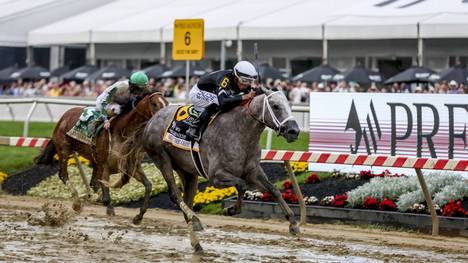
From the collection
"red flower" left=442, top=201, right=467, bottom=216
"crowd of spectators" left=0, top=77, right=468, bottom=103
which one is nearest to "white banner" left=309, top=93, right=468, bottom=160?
"red flower" left=442, top=201, right=467, bottom=216

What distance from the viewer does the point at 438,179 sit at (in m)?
13.5

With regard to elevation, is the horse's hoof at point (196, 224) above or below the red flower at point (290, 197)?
above

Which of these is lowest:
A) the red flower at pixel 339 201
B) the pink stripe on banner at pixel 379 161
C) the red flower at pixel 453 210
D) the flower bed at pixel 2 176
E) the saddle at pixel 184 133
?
the flower bed at pixel 2 176

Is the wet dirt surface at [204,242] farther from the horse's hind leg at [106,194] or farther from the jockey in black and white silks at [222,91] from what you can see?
the jockey in black and white silks at [222,91]

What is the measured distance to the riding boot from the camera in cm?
1116

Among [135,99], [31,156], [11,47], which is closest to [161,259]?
[135,99]

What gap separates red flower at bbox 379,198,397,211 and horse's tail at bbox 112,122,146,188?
2909 millimetres

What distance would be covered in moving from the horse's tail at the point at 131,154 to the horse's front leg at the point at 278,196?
2646 millimetres

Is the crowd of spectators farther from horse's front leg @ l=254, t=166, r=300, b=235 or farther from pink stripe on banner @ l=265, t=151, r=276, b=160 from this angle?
horse's front leg @ l=254, t=166, r=300, b=235

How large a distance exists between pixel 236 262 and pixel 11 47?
3145 centimetres

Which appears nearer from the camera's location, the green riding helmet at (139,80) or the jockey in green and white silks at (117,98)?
the green riding helmet at (139,80)

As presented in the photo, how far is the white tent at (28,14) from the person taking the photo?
38312 mm

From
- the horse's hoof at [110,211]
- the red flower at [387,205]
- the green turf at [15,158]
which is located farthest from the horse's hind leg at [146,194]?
the green turf at [15,158]

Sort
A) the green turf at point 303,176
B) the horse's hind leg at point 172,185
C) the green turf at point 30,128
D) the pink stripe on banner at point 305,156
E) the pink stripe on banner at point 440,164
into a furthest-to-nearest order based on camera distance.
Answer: the green turf at point 30,128 < the green turf at point 303,176 < the pink stripe on banner at point 305,156 < the pink stripe on banner at point 440,164 < the horse's hind leg at point 172,185
